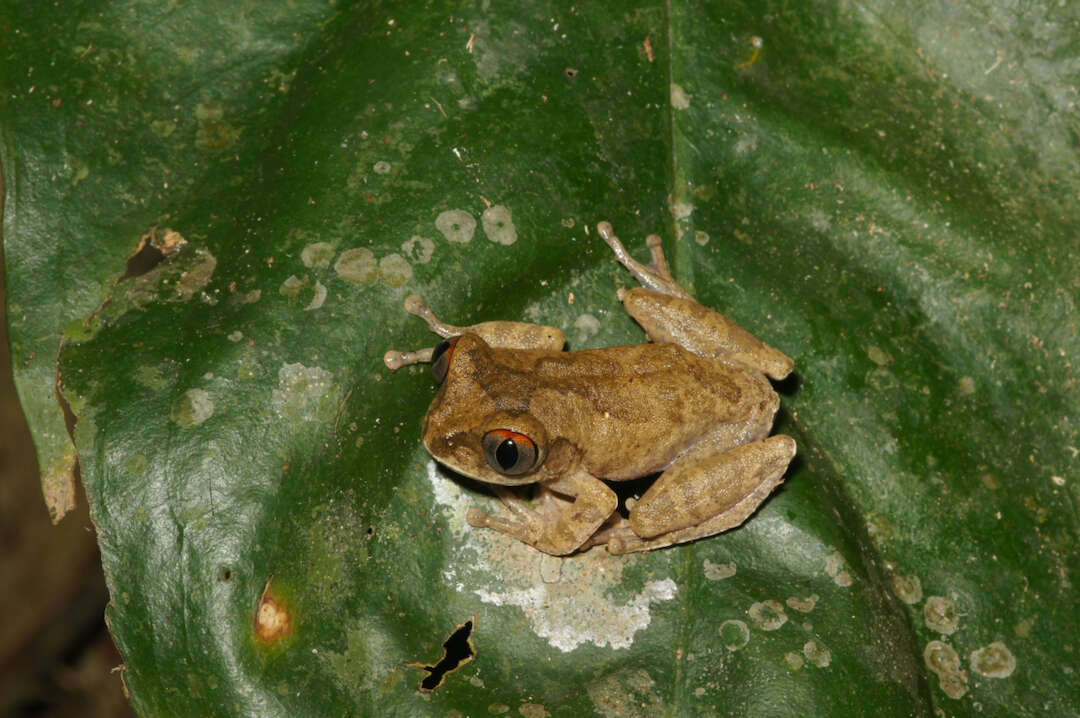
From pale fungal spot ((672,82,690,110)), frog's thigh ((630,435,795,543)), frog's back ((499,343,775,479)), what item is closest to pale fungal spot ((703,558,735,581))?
frog's thigh ((630,435,795,543))

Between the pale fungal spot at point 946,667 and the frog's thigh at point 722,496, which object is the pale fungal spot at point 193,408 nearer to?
the frog's thigh at point 722,496

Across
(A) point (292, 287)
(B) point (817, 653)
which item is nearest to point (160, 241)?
(A) point (292, 287)

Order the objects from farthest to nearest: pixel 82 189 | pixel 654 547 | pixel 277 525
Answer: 1. pixel 654 547
2. pixel 82 189
3. pixel 277 525

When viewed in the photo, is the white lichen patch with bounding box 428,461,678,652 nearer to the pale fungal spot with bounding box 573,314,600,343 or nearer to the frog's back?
the frog's back

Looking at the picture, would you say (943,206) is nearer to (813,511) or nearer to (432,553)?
(813,511)

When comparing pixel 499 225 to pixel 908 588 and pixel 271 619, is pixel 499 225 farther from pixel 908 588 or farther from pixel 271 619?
pixel 908 588

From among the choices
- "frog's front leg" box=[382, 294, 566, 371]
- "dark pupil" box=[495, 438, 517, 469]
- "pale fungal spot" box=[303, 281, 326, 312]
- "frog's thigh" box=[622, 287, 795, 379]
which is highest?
"pale fungal spot" box=[303, 281, 326, 312]

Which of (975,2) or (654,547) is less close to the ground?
(975,2)

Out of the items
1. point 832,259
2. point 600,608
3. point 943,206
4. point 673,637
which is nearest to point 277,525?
point 600,608
